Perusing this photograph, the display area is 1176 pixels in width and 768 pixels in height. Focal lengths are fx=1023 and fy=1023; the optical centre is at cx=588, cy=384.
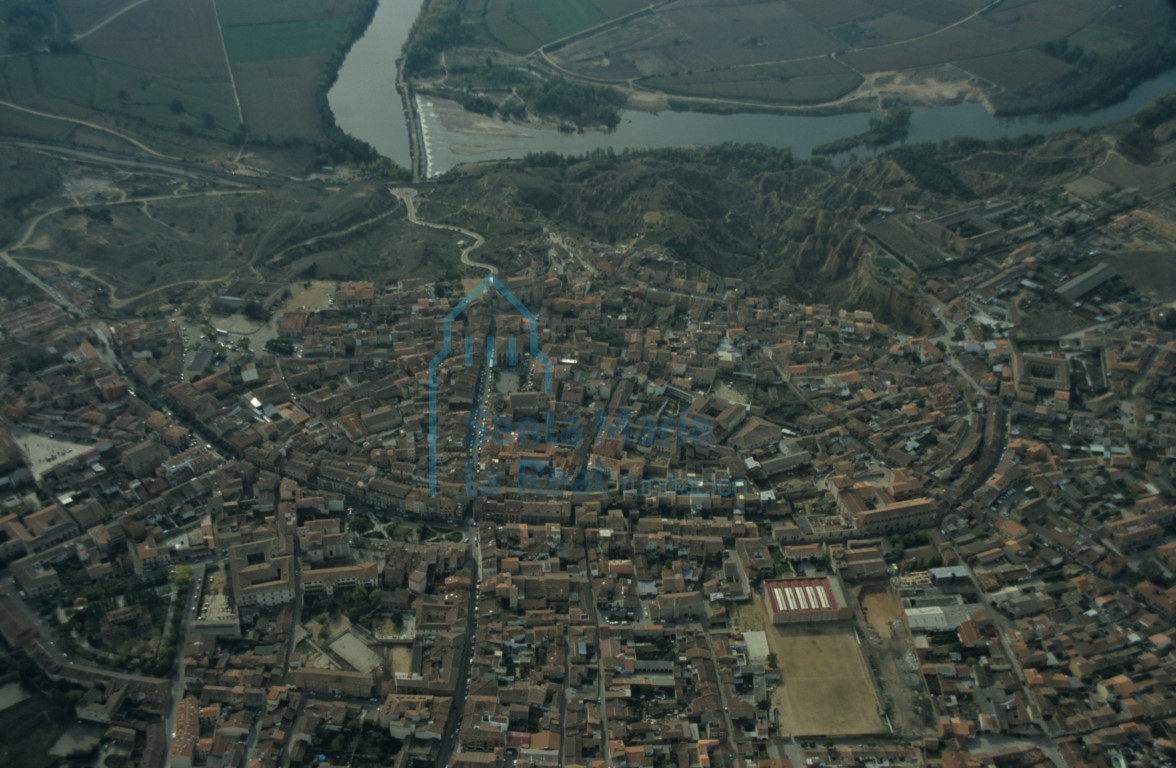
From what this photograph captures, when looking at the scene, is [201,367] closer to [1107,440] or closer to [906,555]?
[906,555]

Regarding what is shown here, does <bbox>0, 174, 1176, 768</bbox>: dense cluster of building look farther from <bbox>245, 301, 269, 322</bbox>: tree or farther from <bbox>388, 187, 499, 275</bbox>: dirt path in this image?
<bbox>388, 187, 499, 275</bbox>: dirt path

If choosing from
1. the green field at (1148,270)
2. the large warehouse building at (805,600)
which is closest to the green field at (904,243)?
the green field at (1148,270)

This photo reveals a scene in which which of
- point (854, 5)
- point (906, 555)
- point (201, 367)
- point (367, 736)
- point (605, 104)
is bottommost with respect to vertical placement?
point (367, 736)

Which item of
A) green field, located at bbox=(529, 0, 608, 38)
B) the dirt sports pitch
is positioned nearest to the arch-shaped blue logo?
the dirt sports pitch

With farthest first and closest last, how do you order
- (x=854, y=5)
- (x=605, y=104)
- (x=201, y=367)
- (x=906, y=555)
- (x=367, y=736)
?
(x=854, y=5)
(x=605, y=104)
(x=201, y=367)
(x=906, y=555)
(x=367, y=736)

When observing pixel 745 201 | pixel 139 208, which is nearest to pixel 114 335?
pixel 139 208

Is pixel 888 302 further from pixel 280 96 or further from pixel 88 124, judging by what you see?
pixel 88 124
